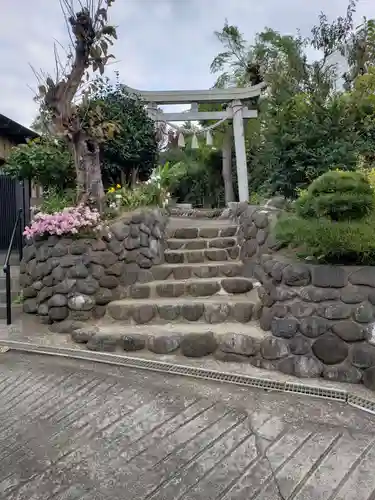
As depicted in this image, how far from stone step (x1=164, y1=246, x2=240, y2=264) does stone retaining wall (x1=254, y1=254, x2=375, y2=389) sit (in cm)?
174

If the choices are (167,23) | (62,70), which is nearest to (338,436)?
(62,70)

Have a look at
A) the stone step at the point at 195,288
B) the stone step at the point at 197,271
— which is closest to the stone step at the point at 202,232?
the stone step at the point at 197,271

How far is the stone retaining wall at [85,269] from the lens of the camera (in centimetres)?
470

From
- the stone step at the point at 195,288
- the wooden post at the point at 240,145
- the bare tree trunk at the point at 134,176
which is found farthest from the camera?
the wooden post at the point at 240,145

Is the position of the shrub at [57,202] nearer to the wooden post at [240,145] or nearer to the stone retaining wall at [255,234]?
the stone retaining wall at [255,234]

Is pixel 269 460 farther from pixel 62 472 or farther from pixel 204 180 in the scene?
pixel 204 180

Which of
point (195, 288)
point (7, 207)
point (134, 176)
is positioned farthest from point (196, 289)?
point (7, 207)

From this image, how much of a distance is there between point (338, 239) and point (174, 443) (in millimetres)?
1860

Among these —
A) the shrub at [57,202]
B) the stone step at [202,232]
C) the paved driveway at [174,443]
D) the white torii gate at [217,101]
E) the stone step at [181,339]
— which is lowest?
the paved driveway at [174,443]

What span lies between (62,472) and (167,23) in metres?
6.87

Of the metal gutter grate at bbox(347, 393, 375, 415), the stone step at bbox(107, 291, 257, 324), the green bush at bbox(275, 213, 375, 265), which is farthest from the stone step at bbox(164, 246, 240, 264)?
the metal gutter grate at bbox(347, 393, 375, 415)

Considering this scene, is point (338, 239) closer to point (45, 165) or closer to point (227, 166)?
point (45, 165)

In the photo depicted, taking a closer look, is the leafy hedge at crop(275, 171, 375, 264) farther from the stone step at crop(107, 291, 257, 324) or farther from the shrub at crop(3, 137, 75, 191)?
the shrub at crop(3, 137, 75, 191)

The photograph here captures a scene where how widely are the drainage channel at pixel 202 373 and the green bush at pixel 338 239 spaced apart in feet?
3.26
